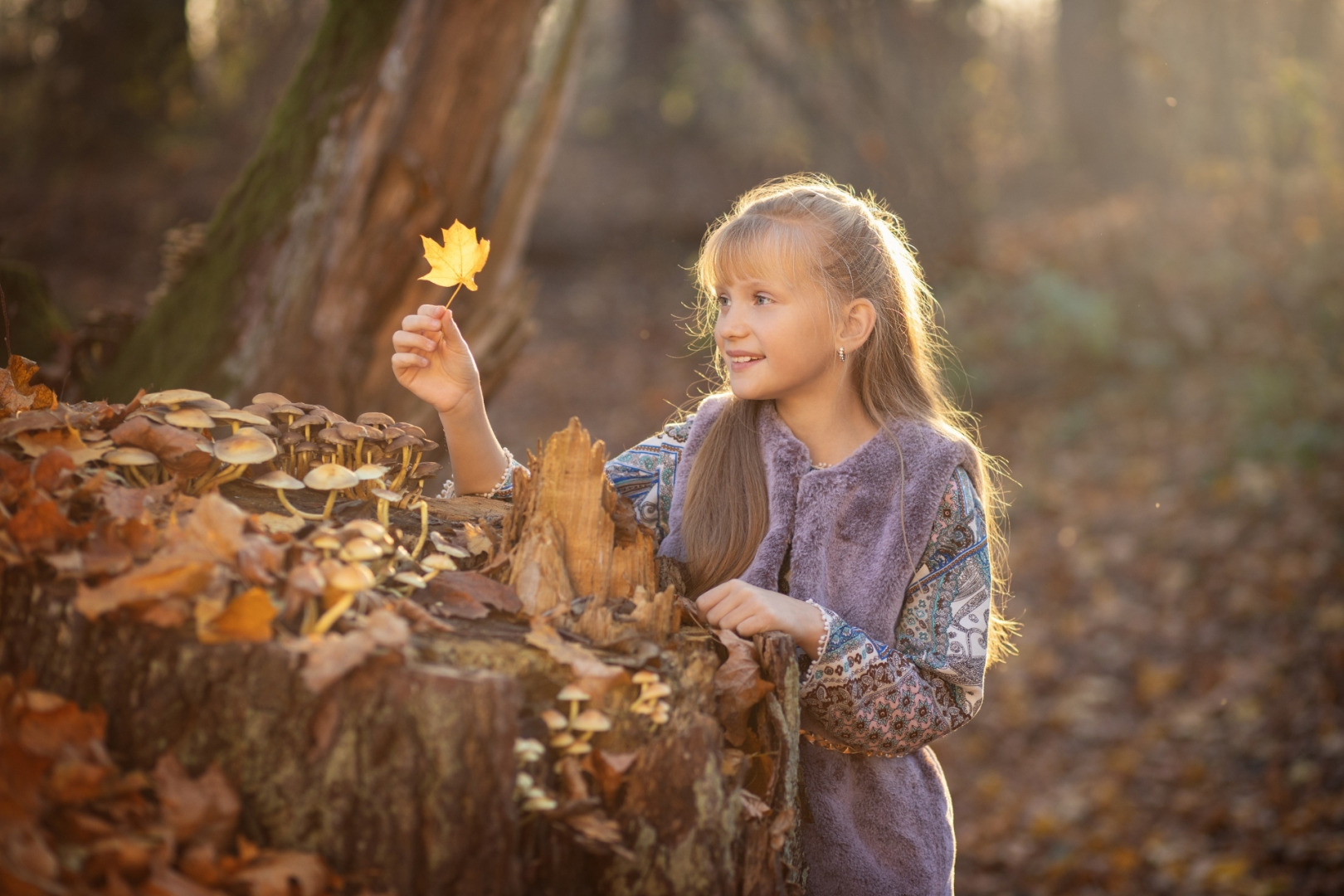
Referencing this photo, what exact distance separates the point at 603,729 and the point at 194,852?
0.60m

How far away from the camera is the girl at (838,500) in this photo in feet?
7.05

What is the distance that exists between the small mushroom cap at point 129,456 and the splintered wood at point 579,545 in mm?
656

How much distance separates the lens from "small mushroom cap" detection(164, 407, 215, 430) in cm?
176

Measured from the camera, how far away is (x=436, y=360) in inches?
92.3

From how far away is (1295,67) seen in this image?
8.74 m

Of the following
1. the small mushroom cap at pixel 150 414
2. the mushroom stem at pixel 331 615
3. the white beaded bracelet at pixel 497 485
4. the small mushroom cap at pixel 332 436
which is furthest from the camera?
the white beaded bracelet at pixel 497 485

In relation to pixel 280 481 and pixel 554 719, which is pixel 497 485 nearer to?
pixel 280 481

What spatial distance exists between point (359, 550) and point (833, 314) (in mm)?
1321

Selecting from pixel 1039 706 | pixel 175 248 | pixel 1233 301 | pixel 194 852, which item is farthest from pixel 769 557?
pixel 1233 301

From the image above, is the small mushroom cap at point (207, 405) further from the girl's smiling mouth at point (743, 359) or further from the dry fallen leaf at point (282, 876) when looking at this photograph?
the girl's smiling mouth at point (743, 359)

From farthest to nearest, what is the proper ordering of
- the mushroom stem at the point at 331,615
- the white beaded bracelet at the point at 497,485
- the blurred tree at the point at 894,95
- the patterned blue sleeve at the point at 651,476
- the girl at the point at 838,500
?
1. the blurred tree at the point at 894,95
2. the patterned blue sleeve at the point at 651,476
3. the white beaded bracelet at the point at 497,485
4. the girl at the point at 838,500
5. the mushroom stem at the point at 331,615

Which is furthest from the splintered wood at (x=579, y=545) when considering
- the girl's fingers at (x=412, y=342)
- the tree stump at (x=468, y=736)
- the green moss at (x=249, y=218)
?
the green moss at (x=249, y=218)

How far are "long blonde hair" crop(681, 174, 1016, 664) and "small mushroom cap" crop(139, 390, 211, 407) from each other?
1.13m

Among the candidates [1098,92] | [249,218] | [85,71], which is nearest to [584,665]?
[249,218]
